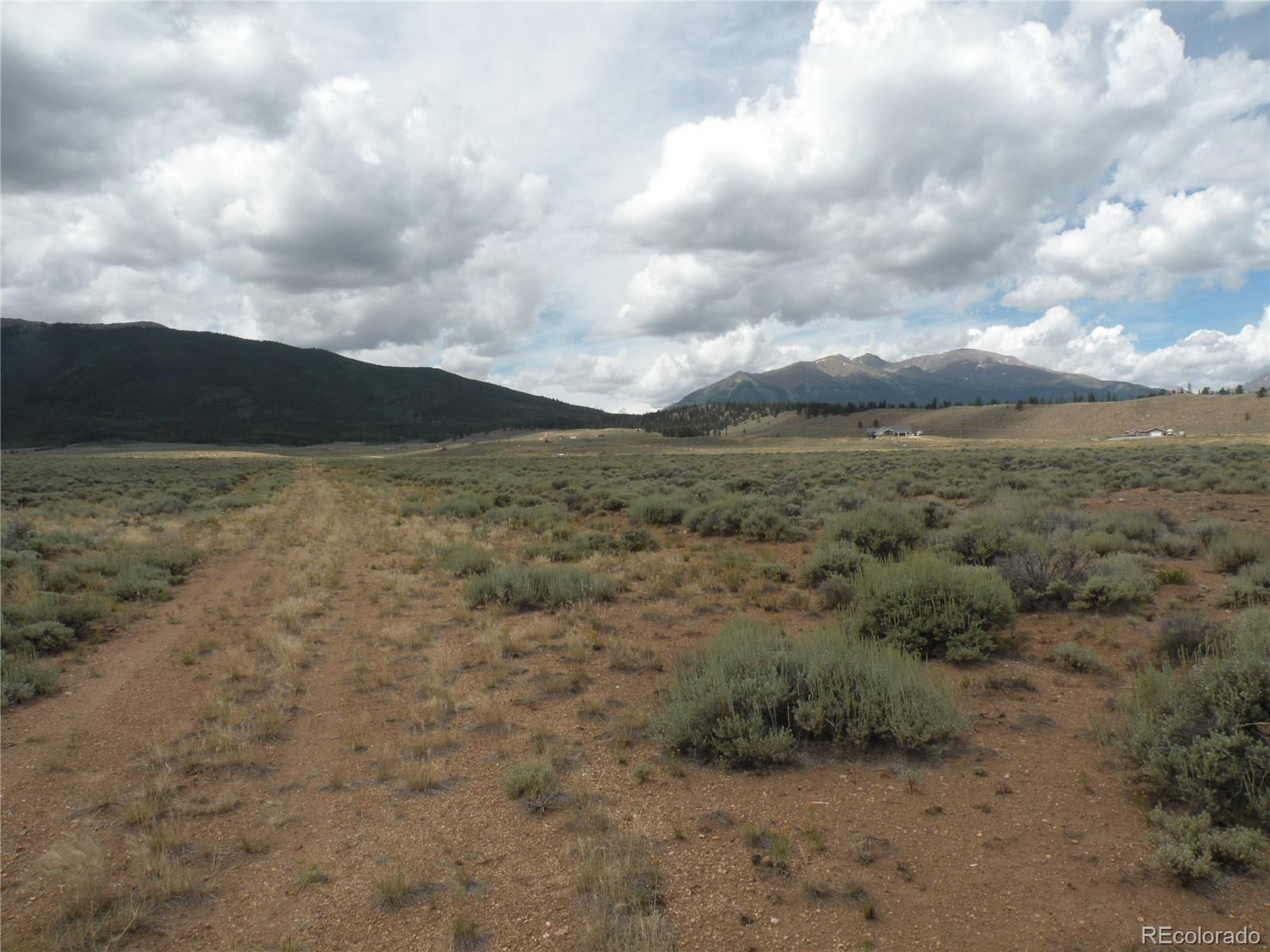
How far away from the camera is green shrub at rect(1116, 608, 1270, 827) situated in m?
4.07

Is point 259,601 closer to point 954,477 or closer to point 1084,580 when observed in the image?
point 1084,580

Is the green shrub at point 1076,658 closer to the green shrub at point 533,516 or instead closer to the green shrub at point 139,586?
the green shrub at point 533,516

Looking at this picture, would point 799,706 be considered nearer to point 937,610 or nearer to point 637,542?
point 937,610

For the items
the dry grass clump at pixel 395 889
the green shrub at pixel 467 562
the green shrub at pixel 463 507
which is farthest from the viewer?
the green shrub at pixel 463 507

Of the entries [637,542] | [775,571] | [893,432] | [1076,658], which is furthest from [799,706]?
[893,432]

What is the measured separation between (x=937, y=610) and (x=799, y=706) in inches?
117

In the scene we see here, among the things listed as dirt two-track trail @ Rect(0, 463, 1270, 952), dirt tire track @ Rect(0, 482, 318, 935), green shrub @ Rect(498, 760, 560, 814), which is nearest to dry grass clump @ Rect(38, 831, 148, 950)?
dirt two-track trail @ Rect(0, 463, 1270, 952)

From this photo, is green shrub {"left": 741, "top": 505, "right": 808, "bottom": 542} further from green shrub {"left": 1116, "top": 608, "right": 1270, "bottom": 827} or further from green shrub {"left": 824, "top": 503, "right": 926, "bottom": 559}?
green shrub {"left": 1116, "top": 608, "right": 1270, "bottom": 827}

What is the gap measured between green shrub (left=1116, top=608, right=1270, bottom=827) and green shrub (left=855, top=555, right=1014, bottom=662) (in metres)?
1.99

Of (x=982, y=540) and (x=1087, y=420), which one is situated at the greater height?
(x=1087, y=420)

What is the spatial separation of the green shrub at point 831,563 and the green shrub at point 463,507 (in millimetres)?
13253

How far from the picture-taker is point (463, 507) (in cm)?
2225

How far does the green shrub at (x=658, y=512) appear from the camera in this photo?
18.1m

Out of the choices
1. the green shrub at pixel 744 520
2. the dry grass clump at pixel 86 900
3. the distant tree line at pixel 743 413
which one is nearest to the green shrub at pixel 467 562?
the green shrub at pixel 744 520
